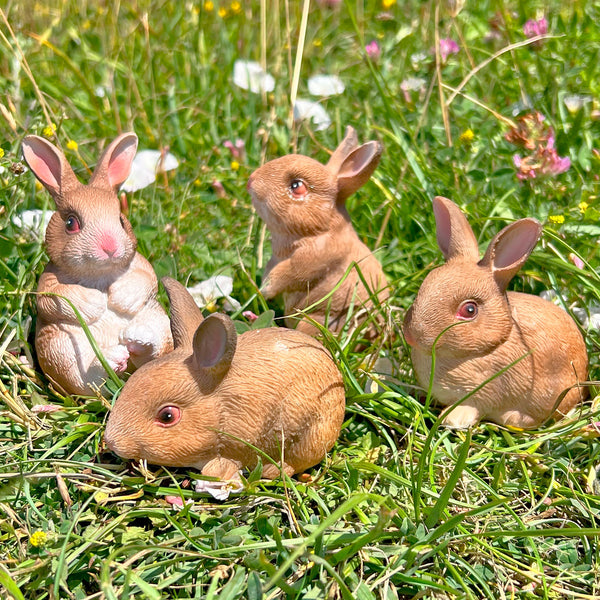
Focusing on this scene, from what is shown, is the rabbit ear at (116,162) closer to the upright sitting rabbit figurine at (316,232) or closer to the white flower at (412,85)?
the upright sitting rabbit figurine at (316,232)

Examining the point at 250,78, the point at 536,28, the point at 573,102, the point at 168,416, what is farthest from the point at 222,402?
the point at 536,28

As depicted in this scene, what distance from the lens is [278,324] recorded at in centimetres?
359

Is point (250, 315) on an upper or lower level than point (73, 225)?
lower

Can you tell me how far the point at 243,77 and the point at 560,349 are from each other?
2.79m

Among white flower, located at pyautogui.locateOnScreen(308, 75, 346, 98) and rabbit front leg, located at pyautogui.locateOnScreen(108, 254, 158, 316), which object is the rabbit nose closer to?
rabbit front leg, located at pyautogui.locateOnScreen(108, 254, 158, 316)

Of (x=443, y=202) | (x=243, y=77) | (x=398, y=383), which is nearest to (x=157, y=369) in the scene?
(x=398, y=383)

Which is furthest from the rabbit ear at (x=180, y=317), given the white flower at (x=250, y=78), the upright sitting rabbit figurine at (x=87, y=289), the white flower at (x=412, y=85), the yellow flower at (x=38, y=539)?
the white flower at (x=412, y=85)

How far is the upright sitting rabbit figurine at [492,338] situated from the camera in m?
2.94

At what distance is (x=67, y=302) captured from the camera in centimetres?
302

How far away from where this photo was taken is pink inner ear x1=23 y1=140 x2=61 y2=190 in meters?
3.10

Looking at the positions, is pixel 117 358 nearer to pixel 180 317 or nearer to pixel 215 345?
pixel 180 317

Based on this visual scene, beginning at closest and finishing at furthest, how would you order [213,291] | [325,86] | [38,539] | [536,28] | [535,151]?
[38,539] → [213,291] → [535,151] → [536,28] → [325,86]

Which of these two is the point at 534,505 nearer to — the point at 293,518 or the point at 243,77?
the point at 293,518

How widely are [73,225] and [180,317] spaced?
61 centimetres
